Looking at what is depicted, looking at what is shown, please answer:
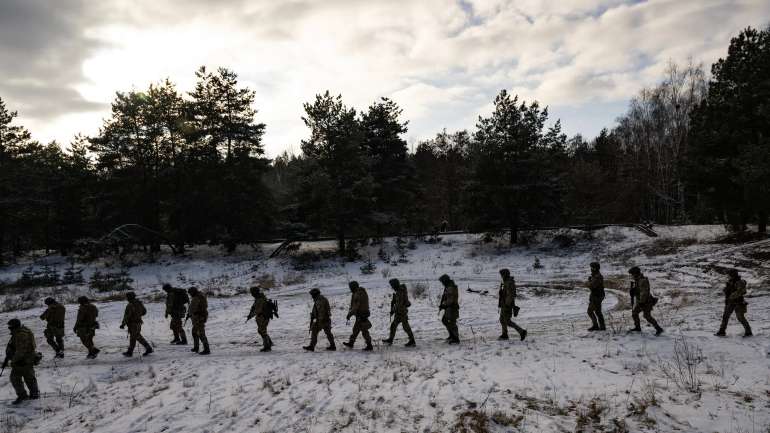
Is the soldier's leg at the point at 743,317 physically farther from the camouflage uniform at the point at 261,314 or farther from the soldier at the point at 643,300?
the camouflage uniform at the point at 261,314

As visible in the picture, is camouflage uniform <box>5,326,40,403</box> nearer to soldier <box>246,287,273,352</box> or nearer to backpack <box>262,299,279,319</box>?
soldier <box>246,287,273,352</box>

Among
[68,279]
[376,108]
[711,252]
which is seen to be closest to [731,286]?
[711,252]

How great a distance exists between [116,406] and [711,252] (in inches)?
1086

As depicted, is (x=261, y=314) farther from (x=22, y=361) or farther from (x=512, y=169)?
(x=512, y=169)

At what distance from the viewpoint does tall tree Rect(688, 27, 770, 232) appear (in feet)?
76.9

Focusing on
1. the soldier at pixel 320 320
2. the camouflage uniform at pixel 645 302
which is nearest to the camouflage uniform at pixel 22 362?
the soldier at pixel 320 320

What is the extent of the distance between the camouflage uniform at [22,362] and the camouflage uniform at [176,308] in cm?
390

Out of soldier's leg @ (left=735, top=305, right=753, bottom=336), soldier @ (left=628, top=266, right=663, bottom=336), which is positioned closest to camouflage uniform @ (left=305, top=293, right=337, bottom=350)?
soldier @ (left=628, top=266, right=663, bottom=336)

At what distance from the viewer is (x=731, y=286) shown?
35.3 ft

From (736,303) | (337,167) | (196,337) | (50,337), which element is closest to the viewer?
(736,303)

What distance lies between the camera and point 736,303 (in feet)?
34.6

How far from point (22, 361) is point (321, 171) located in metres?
21.2

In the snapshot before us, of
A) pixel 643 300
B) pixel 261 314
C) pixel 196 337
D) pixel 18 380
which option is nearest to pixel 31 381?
pixel 18 380

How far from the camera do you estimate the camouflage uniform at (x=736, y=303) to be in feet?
34.3
